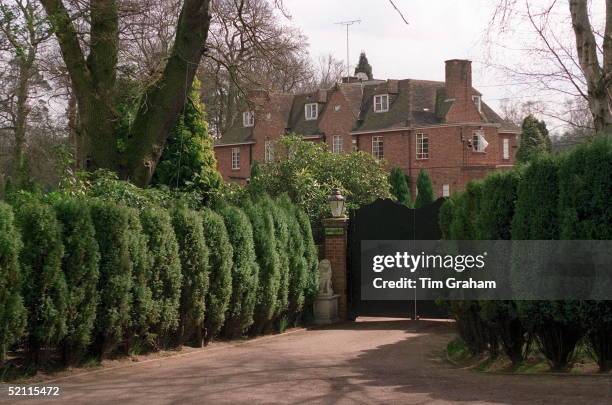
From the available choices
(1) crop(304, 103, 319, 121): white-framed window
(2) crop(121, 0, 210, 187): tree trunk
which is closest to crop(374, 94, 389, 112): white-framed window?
(1) crop(304, 103, 319, 121): white-framed window

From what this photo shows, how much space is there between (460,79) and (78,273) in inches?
1625

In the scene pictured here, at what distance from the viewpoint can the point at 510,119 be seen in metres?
55.9

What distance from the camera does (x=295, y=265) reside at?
16094 mm

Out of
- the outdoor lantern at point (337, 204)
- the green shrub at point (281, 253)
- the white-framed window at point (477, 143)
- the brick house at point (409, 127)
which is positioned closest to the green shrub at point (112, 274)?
the green shrub at point (281, 253)

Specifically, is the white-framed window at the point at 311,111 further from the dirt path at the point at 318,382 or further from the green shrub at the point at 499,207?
the green shrub at the point at 499,207

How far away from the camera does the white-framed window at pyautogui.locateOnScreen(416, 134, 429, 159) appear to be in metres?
48.2

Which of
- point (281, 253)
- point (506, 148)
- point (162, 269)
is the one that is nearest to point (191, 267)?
point (162, 269)

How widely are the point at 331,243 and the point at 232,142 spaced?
39.3m

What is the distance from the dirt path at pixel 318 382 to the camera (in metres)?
8.03

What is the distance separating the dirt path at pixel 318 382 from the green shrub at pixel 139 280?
59 centimetres

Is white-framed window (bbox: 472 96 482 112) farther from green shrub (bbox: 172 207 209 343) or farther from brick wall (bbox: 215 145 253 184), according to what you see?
green shrub (bbox: 172 207 209 343)

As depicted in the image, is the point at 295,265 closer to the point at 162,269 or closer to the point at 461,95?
the point at 162,269

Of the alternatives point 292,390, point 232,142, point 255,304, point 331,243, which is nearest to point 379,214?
point 331,243

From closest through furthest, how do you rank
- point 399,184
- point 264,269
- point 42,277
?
point 42,277 → point 264,269 → point 399,184
